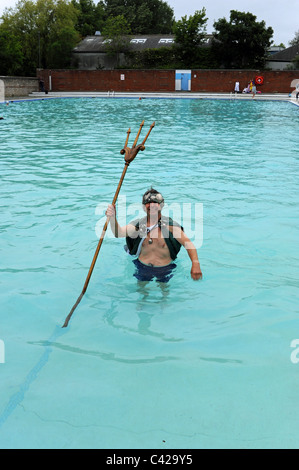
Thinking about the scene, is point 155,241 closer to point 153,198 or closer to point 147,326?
point 153,198

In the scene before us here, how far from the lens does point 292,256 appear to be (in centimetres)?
661

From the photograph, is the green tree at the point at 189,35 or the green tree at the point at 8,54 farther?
the green tree at the point at 189,35

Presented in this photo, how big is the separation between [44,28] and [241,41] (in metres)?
26.3

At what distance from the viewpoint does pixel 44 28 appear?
2354 inches

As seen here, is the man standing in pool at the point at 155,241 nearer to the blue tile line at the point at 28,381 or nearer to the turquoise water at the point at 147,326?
the turquoise water at the point at 147,326

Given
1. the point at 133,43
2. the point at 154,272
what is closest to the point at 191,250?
the point at 154,272

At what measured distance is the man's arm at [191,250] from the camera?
4.84 m

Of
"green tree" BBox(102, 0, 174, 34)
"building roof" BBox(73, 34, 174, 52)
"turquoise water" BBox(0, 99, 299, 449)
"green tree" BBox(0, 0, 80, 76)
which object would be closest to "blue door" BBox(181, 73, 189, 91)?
"building roof" BBox(73, 34, 174, 52)

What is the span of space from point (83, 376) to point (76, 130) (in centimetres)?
1739

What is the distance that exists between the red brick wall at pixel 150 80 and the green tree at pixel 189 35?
30.6 ft

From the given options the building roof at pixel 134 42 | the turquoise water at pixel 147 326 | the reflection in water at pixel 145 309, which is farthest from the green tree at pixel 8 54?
the reflection in water at pixel 145 309

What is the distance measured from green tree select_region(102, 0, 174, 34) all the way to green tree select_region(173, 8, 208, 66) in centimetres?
1881

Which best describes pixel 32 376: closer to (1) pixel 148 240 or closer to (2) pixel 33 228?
(1) pixel 148 240

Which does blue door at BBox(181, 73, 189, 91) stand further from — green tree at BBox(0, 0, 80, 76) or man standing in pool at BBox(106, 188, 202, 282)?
man standing in pool at BBox(106, 188, 202, 282)
